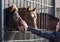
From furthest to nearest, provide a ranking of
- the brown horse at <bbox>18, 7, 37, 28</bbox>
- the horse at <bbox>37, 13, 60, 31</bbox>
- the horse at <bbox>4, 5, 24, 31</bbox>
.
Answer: the horse at <bbox>37, 13, 60, 31</bbox>
the brown horse at <bbox>18, 7, 37, 28</bbox>
the horse at <bbox>4, 5, 24, 31</bbox>

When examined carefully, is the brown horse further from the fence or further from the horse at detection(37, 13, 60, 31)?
the horse at detection(37, 13, 60, 31)

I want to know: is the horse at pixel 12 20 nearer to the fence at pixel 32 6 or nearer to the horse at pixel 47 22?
the fence at pixel 32 6

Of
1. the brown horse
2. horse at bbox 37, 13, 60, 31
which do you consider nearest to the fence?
horse at bbox 37, 13, 60, 31

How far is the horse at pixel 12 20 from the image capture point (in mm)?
3309

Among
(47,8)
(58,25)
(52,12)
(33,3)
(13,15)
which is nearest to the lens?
(13,15)

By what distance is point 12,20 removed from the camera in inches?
133

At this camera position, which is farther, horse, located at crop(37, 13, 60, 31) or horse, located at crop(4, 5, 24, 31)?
horse, located at crop(37, 13, 60, 31)

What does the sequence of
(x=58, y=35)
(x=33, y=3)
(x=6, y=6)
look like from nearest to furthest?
(x=58, y=35), (x=6, y=6), (x=33, y=3)

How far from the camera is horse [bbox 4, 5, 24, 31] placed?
331 centimetres

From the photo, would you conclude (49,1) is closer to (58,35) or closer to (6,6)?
(6,6)

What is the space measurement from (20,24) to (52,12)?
2.36m

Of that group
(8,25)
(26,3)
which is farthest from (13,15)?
(26,3)

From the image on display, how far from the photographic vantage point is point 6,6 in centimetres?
366

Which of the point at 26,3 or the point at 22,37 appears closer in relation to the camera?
the point at 22,37
